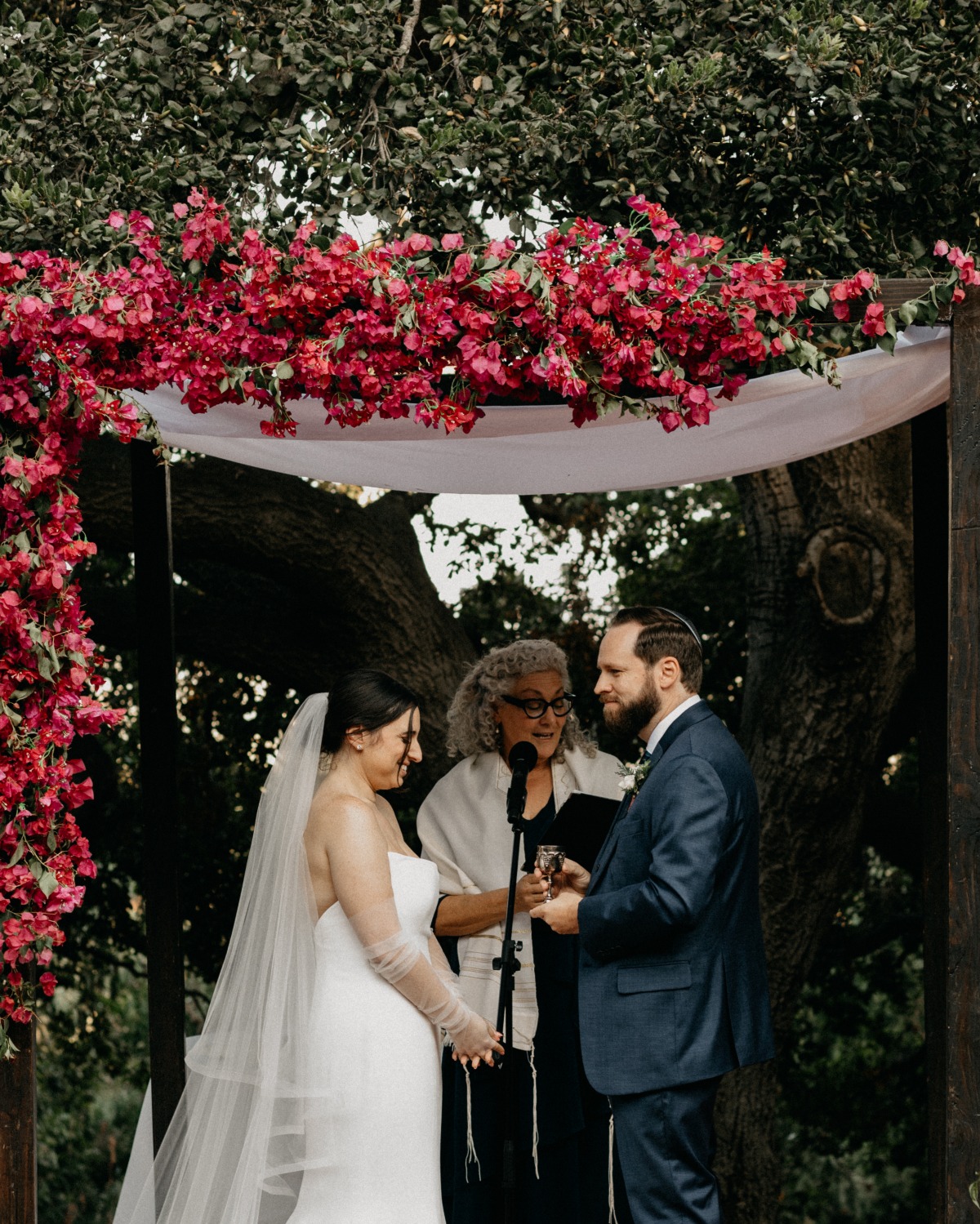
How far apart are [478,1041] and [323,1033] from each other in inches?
16.8

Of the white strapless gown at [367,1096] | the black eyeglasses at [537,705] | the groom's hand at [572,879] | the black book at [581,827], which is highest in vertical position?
the black eyeglasses at [537,705]

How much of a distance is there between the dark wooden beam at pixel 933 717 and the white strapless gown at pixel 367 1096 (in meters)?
1.53

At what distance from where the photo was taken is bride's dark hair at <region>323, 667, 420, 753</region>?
4.03 metres

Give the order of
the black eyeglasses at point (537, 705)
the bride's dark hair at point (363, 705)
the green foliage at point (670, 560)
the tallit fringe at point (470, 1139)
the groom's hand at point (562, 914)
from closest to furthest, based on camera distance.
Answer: the groom's hand at point (562, 914) < the bride's dark hair at point (363, 705) < the tallit fringe at point (470, 1139) < the black eyeglasses at point (537, 705) < the green foliage at point (670, 560)

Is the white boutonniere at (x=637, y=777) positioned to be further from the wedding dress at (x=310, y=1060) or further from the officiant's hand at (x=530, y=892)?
the wedding dress at (x=310, y=1060)

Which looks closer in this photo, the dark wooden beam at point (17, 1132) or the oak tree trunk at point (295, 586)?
the dark wooden beam at point (17, 1132)

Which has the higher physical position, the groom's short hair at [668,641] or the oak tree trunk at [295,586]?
the oak tree trunk at [295,586]

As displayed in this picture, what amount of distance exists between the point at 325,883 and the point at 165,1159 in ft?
2.86

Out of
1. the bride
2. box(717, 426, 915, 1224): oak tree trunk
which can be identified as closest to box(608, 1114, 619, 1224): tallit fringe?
the bride

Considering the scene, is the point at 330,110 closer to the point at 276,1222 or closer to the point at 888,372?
the point at 888,372

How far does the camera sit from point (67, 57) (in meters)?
4.91

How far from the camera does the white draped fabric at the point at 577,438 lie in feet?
13.7

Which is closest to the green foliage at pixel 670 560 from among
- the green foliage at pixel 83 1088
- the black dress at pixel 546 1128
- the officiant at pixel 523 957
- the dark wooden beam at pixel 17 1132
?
the officiant at pixel 523 957

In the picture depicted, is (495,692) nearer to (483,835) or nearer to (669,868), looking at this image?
(483,835)
